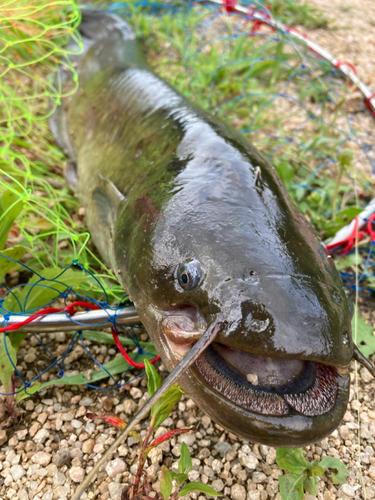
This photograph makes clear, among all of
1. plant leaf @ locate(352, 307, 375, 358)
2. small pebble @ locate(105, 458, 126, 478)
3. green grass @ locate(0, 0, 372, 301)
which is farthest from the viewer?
green grass @ locate(0, 0, 372, 301)

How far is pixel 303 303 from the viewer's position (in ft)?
4.00

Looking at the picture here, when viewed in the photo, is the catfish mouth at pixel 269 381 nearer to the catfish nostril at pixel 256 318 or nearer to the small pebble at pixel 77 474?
the catfish nostril at pixel 256 318

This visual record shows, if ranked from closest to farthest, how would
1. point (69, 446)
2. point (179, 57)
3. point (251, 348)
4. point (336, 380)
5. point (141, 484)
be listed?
point (251, 348), point (336, 380), point (141, 484), point (69, 446), point (179, 57)

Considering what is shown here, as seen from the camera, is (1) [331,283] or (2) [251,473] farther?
(2) [251,473]

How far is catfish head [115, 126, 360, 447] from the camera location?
47.0 inches

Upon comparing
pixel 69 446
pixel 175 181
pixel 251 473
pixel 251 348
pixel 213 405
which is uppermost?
pixel 175 181

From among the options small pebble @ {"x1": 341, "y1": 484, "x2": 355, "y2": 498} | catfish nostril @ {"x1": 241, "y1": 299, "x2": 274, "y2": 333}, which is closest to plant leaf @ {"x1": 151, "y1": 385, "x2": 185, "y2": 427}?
catfish nostril @ {"x1": 241, "y1": 299, "x2": 274, "y2": 333}

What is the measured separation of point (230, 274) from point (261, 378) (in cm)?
34

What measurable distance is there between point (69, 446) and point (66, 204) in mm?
1582

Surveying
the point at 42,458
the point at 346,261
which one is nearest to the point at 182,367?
the point at 42,458

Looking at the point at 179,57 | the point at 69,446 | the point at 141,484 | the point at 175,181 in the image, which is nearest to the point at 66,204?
the point at 175,181

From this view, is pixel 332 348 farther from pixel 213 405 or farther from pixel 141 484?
pixel 141 484

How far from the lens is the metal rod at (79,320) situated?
165cm

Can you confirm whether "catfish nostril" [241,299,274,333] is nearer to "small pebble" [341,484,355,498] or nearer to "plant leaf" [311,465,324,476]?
"plant leaf" [311,465,324,476]
